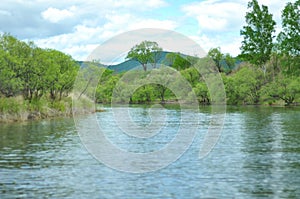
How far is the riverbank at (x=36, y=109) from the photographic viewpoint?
188ft

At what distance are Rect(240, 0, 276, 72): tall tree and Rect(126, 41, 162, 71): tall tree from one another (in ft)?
177

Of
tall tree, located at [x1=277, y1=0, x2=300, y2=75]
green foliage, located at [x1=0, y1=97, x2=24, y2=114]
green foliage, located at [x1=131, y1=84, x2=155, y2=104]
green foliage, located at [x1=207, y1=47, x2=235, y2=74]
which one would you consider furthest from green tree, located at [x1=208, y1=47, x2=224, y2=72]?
green foliage, located at [x1=0, y1=97, x2=24, y2=114]

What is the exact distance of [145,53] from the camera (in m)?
180

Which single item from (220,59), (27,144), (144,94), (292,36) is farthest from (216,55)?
(27,144)

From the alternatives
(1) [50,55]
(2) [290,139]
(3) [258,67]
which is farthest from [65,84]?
(3) [258,67]

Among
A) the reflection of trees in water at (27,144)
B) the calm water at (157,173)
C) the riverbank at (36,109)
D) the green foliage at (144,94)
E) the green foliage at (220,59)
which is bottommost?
the calm water at (157,173)

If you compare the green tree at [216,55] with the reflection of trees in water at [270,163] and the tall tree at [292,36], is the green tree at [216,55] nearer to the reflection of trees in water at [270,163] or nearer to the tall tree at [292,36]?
the tall tree at [292,36]

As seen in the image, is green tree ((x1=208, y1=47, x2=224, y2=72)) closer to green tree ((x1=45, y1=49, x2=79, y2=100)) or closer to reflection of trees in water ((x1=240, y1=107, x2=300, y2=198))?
green tree ((x1=45, y1=49, x2=79, y2=100))

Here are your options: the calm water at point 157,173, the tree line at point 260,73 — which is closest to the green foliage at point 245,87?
the tree line at point 260,73

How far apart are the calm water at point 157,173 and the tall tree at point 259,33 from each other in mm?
91627

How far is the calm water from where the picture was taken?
19880 millimetres

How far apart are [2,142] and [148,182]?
19711 millimetres

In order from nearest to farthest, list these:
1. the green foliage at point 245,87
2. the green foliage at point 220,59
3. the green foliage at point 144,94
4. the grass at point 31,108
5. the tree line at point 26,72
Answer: the grass at point 31,108, the tree line at point 26,72, the green foliage at point 245,87, the green foliage at point 144,94, the green foliage at point 220,59

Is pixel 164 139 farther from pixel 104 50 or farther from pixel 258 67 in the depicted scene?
pixel 258 67
